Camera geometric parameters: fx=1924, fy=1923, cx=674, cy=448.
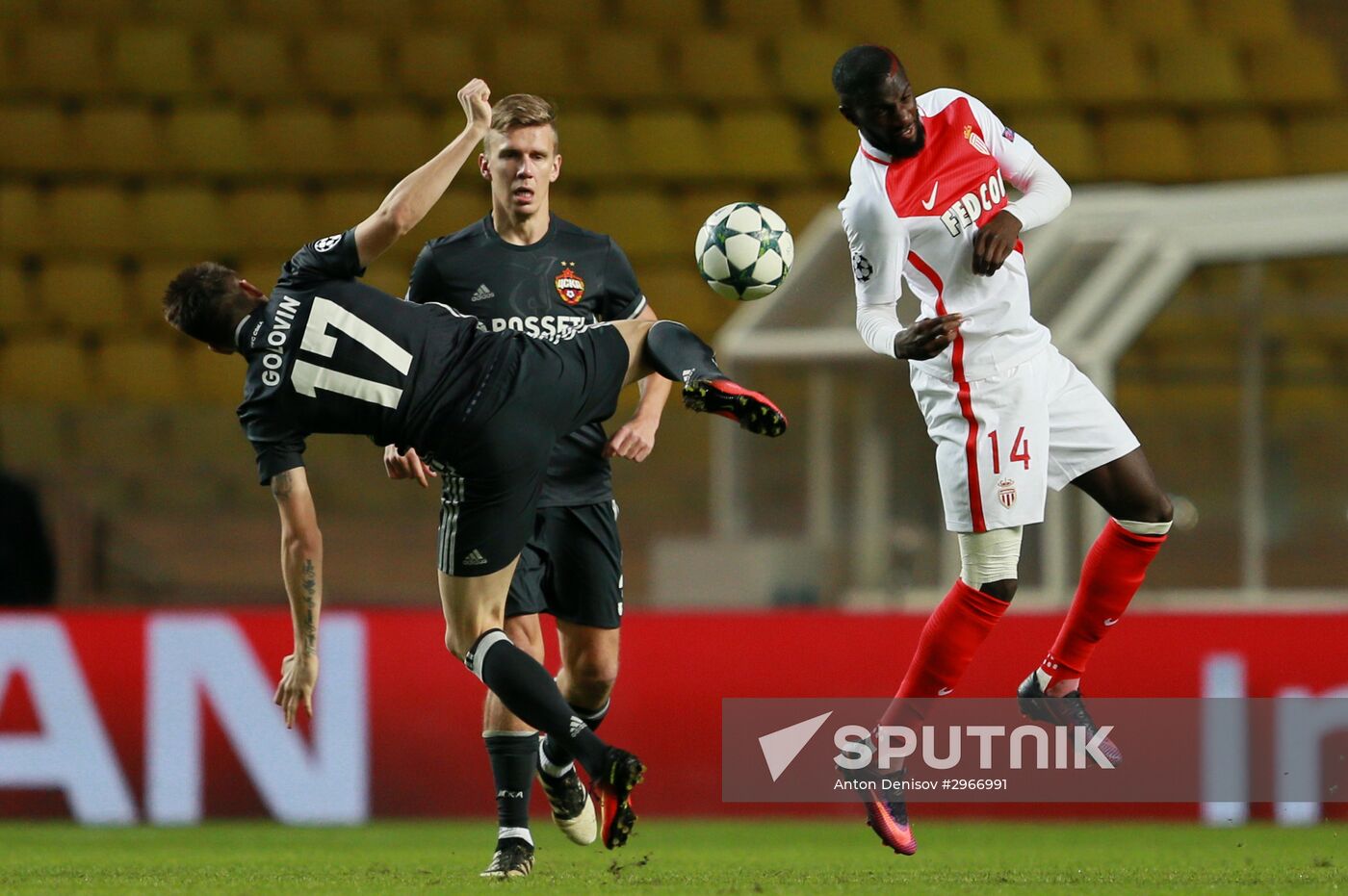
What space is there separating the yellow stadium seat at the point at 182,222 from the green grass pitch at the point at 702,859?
4716mm

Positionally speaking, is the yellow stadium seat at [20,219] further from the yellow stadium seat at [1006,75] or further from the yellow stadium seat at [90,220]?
the yellow stadium seat at [1006,75]

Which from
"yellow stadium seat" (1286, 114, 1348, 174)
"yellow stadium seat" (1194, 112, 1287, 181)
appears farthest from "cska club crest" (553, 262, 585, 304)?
"yellow stadium seat" (1286, 114, 1348, 174)

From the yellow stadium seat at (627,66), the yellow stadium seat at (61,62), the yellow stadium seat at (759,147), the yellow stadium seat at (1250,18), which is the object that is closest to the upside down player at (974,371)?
the yellow stadium seat at (759,147)

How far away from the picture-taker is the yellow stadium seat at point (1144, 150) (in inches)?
492

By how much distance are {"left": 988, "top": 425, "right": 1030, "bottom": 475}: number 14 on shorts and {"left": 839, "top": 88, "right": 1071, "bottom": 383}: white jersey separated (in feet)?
0.57

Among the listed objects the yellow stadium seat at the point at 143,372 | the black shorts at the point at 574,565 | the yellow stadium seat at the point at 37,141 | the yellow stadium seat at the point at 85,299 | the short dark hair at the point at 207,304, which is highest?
the yellow stadium seat at the point at 37,141

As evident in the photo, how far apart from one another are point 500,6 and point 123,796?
6568mm

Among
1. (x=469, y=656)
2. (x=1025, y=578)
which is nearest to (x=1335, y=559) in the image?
(x=1025, y=578)

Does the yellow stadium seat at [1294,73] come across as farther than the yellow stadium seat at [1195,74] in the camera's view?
Yes

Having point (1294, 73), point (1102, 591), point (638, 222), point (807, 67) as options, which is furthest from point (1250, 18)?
point (1102, 591)

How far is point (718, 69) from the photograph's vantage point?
496 inches

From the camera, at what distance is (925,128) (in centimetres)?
527

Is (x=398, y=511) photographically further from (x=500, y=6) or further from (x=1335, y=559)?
(x=500, y=6)

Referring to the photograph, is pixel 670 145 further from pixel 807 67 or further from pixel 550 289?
pixel 550 289
